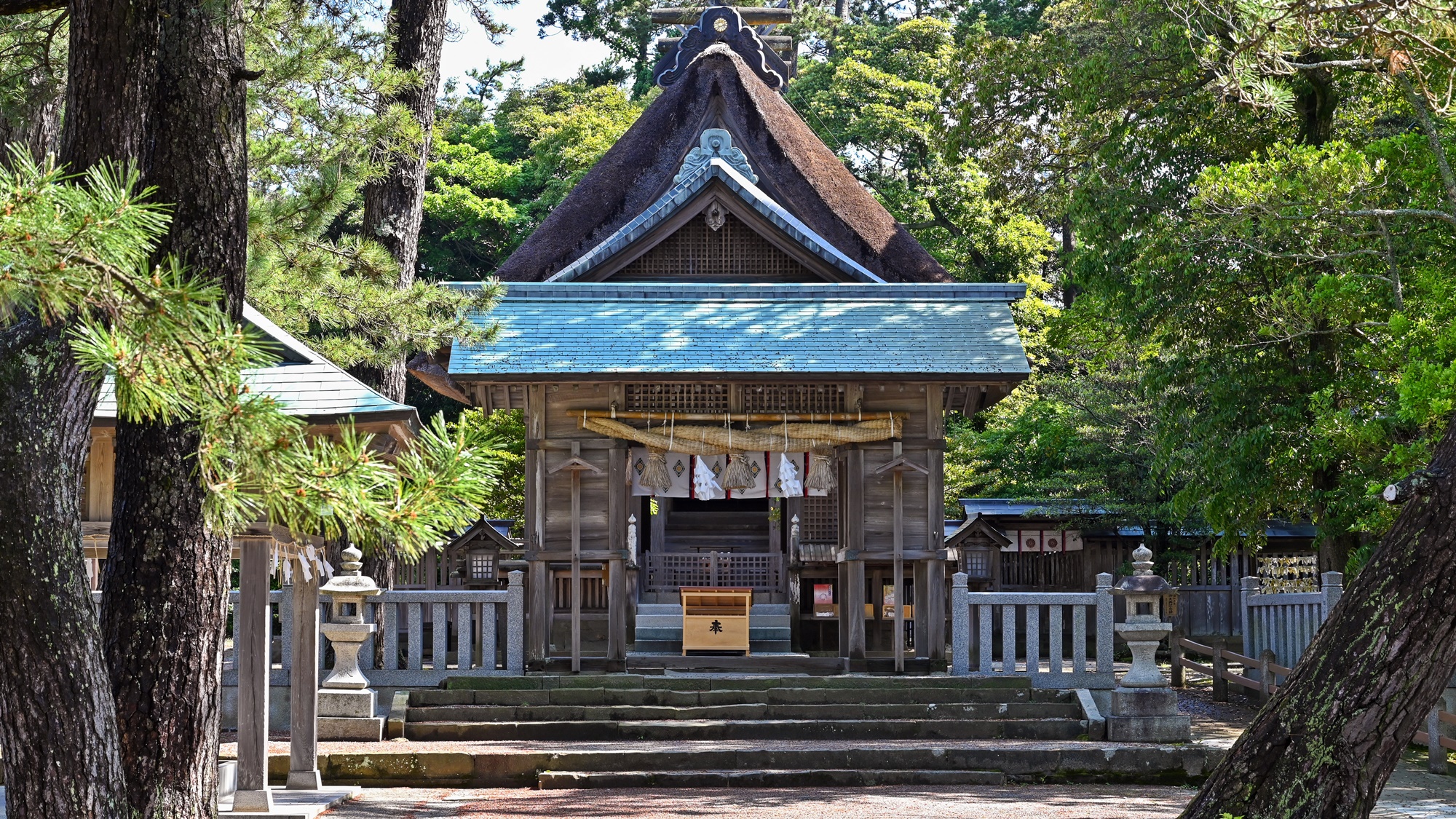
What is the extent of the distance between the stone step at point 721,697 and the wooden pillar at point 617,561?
1.45 m

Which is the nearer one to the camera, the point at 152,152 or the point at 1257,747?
the point at 1257,747

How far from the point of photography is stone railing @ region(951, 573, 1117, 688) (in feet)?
44.5

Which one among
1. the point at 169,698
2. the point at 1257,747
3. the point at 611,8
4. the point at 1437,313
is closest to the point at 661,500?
the point at 1437,313

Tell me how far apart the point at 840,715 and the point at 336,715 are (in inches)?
178

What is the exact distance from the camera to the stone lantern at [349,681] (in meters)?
12.2

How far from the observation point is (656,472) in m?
15.6

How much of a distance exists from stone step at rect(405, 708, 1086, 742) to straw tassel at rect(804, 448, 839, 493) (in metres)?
3.40

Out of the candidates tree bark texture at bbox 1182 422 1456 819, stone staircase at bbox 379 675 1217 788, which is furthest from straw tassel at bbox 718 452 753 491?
tree bark texture at bbox 1182 422 1456 819

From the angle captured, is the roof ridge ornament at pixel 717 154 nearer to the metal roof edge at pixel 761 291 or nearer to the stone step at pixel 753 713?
the metal roof edge at pixel 761 291

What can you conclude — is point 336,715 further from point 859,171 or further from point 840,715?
point 859,171

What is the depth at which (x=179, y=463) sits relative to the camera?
7191mm

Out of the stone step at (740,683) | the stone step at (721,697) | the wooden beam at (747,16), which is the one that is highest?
the wooden beam at (747,16)

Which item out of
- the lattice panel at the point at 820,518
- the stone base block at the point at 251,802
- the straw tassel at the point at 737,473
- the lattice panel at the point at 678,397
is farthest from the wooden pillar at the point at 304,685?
the lattice panel at the point at 820,518

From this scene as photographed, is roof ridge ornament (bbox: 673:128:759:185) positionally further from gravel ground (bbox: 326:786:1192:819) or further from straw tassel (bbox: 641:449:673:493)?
gravel ground (bbox: 326:786:1192:819)
